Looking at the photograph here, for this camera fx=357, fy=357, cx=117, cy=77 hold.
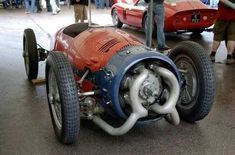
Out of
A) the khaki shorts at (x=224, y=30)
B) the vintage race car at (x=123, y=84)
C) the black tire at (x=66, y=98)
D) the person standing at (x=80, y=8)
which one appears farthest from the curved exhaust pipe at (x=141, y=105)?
the person standing at (x=80, y=8)

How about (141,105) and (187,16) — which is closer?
(141,105)

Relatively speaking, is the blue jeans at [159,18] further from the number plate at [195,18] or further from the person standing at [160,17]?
the number plate at [195,18]

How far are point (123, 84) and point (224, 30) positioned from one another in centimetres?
367

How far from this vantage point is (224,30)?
20.5 ft

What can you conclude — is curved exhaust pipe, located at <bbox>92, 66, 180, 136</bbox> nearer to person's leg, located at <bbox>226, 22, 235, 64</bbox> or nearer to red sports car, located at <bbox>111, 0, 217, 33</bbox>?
person's leg, located at <bbox>226, 22, 235, 64</bbox>

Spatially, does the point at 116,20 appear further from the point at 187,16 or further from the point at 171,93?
the point at 171,93

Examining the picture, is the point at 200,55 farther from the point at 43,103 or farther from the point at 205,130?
the point at 43,103

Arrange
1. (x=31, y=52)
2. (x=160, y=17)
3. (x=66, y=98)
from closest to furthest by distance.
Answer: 1. (x=66, y=98)
2. (x=31, y=52)
3. (x=160, y=17)

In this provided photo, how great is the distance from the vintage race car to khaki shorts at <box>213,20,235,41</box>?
2.65 meters

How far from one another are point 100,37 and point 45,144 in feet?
4.18

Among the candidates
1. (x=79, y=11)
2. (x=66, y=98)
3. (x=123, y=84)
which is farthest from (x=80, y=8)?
(x=66, y=98)

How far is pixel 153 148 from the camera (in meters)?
3.29

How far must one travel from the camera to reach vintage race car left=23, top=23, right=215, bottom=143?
3070 millimetres

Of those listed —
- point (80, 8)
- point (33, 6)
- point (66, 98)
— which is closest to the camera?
point (66, 98)
